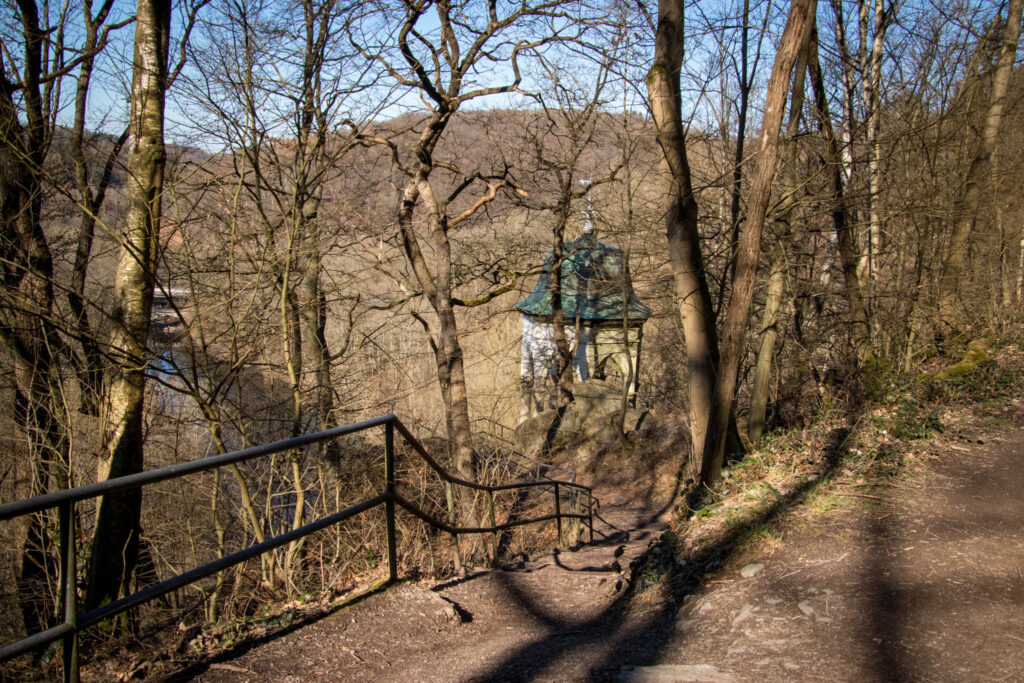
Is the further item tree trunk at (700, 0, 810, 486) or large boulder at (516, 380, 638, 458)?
large boulder at (516, 380, 638, 458)

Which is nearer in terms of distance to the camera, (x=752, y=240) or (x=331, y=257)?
(x=752, y=240)

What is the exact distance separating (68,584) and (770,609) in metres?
3.44

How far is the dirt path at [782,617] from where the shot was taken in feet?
11.2

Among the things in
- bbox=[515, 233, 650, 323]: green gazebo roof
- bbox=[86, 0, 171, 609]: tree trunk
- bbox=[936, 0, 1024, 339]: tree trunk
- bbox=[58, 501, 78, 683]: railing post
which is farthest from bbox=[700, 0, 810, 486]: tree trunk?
bbox=[515, 233, 650, 323]: green gazebo roof

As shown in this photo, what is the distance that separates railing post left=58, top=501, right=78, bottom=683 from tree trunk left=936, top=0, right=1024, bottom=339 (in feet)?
35.8

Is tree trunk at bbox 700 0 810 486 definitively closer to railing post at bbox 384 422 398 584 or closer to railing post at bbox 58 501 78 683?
railing post at bbox 384 422 398 584

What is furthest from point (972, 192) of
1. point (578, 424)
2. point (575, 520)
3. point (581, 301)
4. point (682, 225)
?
point (581, 301)

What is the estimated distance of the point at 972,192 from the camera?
10867 millimetres

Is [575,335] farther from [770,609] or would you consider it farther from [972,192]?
[770,609]

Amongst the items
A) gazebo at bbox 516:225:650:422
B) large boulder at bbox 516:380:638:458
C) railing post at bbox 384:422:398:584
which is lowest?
large boulder at bbox 516:380:638:458

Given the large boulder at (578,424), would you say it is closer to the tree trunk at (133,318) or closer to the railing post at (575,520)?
the railing post at (575,520)

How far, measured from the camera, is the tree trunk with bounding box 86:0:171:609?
6977 millimetres

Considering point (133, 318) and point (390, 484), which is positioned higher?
point (133, 318)

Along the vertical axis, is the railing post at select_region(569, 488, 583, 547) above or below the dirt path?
below
